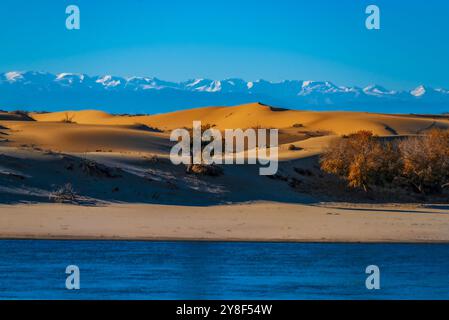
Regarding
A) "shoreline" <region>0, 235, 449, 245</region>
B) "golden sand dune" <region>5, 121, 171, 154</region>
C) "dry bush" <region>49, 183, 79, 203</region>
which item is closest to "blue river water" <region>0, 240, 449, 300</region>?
"shoreline" <region>0, 235, 449, 245</region>

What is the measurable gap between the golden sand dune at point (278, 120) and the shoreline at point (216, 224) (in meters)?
48.5

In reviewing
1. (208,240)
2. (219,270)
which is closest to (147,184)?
(208,240)

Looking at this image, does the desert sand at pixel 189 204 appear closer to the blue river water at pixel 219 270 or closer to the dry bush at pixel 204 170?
the dry bush at pixel 204 170

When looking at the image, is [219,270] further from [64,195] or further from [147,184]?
[147,184]

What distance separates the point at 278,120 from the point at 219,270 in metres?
74.4

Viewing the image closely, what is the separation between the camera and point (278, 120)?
96.8m

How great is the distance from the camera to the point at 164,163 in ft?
137

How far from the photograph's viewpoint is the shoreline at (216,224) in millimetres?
27500

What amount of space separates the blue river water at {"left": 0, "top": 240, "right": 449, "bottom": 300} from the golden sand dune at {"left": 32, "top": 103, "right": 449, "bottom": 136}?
5593cm

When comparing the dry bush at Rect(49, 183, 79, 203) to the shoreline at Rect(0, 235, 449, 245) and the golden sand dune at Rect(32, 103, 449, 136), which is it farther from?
the golden sand dune at Rect(32, 103, 449, 136)

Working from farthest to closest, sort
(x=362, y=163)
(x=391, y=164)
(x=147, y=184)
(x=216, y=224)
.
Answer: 1. (x=391, y=164)
2. (x=362, y=163)
3. (x=147, y=184)
4. (x=216, y=224)

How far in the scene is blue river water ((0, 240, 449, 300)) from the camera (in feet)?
66.0

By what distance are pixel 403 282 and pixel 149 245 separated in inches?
297
